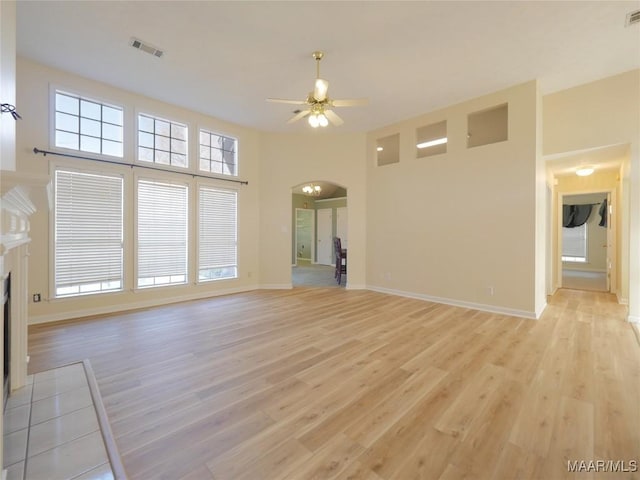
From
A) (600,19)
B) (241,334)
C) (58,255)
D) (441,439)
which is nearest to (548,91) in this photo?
(600,19)

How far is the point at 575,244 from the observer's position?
9.86m

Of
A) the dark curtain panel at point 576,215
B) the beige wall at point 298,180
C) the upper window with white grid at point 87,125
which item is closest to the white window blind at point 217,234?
the beige wall at point 298,180

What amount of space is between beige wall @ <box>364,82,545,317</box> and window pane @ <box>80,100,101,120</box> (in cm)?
488

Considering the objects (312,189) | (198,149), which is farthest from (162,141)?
(312,189)

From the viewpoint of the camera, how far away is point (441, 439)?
5.42 ft

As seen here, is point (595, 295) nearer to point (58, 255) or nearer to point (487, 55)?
point (487, 55)

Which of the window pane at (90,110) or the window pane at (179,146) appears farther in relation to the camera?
the window pane at (179,146)

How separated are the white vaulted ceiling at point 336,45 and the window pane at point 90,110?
0.39 m

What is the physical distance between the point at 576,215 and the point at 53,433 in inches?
529

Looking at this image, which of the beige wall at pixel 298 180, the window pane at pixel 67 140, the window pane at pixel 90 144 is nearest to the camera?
the window pane at pixel 67 140

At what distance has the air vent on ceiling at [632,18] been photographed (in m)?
2.79

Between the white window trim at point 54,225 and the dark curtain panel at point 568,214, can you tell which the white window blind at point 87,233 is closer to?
the white window trim at point 54,225

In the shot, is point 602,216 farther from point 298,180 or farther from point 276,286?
point 276,286

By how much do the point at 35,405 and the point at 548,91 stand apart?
7.02 meters
